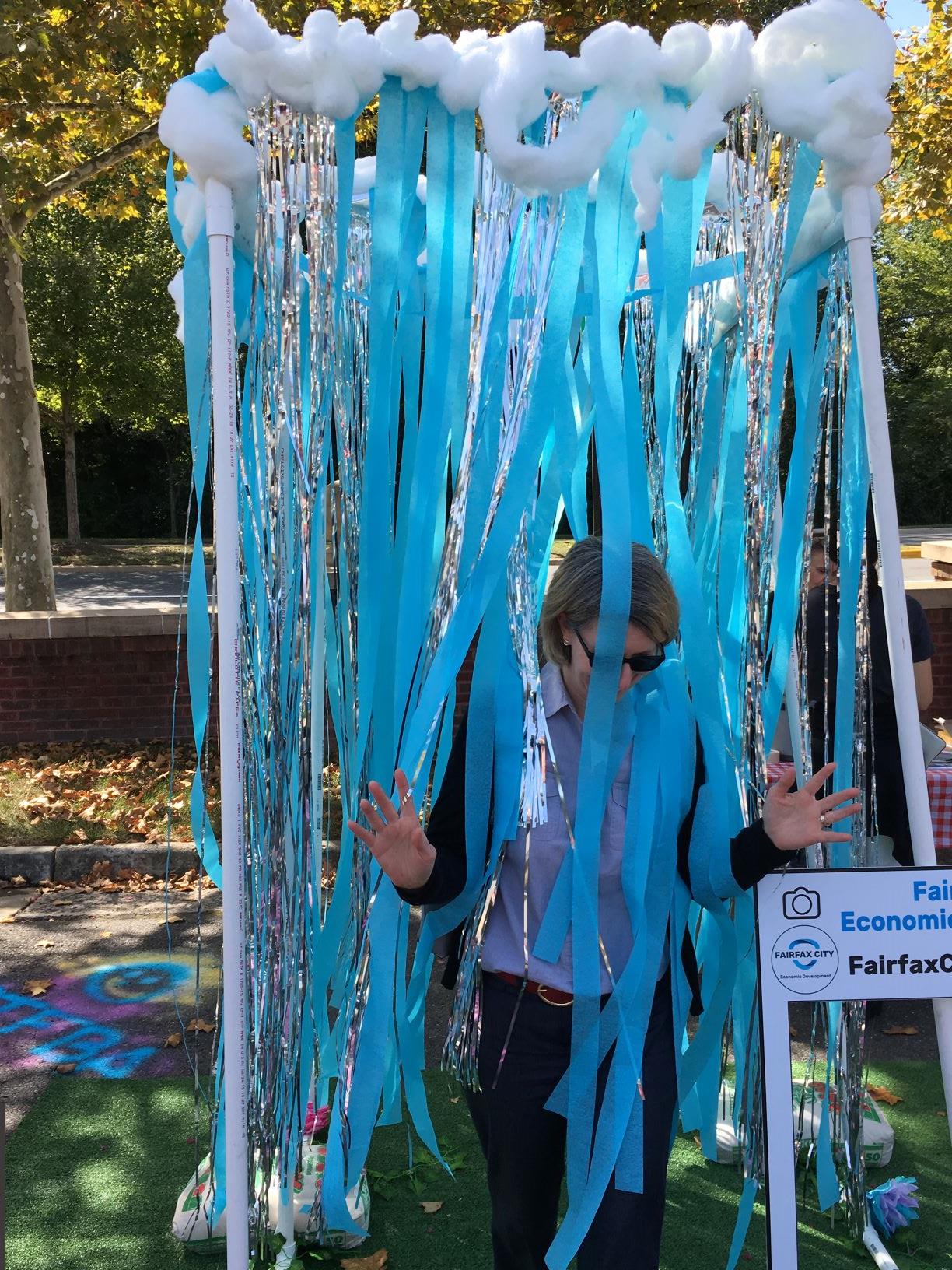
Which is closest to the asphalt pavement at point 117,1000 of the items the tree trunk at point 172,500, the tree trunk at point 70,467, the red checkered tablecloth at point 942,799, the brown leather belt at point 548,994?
the red checkered tablecloth at point 942,799

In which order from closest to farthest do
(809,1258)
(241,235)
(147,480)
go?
(241,235) → (809,1258) → (147,480)

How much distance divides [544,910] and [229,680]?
2.09ft

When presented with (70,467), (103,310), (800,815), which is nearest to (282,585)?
(800,815)

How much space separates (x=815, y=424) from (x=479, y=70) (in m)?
0.89

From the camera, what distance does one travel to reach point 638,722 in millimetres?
1954

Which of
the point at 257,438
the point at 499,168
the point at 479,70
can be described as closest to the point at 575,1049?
the point at 257,438

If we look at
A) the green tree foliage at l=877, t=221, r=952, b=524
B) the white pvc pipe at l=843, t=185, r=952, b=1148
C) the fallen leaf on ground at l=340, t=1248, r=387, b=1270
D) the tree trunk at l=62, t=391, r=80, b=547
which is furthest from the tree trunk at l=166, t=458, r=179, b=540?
the white pvc pipe at l=843, t=185, r=952, b=1148

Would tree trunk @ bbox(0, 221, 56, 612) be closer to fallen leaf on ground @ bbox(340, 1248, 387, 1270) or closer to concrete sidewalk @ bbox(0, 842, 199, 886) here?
concrete sidewalk @ bbox(0, 842, 199, 886)

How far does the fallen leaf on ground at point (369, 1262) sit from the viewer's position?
2.59m

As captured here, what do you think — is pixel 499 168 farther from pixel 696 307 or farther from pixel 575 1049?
pixel 575 1049

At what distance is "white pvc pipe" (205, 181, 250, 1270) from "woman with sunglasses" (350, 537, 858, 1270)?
0.82 feet

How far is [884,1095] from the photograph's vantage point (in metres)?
3.39

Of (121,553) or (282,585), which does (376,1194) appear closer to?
(282,585)

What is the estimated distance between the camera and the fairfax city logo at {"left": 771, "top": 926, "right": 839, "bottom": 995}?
1.94m
